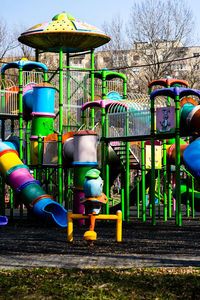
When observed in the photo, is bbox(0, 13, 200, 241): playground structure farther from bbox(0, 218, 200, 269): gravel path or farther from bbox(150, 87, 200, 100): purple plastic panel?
bbox(0, 218, 200, 269): gravel path

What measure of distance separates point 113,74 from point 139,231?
8561 millimetres

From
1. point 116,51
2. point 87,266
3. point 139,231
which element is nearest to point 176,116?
point 139,231

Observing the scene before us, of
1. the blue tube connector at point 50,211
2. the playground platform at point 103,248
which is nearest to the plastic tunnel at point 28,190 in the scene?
the blue tube connector at point 50,211

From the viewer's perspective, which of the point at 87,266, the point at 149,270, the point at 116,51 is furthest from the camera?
the point at 116,51

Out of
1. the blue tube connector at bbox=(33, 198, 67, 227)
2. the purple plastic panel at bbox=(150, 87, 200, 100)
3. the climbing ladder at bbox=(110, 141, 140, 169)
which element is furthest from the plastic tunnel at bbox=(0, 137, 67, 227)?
the purple plastic panel at bbox=(150, 87, 200, 100)

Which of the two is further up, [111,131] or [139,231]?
[111,131]

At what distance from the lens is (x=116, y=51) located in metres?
48.7

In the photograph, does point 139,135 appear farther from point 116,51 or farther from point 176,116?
point 116,51

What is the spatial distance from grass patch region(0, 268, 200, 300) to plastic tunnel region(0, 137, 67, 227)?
10.0 m

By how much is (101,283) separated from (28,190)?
39.7 ft

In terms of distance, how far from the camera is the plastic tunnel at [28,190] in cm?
1906

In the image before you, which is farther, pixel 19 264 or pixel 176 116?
pixel 176 116

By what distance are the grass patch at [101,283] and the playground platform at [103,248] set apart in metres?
0.93

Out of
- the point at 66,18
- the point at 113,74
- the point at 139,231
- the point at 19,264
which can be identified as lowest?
the point at 139,231
